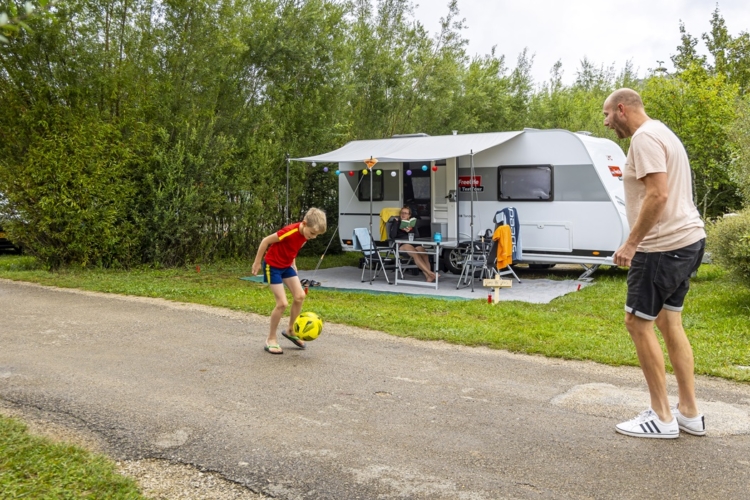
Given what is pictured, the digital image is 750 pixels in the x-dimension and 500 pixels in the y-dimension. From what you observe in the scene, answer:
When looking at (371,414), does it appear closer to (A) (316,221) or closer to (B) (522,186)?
(A) (316,221)

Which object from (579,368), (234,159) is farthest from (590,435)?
(234,159)

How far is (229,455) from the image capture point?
3930 millimetres

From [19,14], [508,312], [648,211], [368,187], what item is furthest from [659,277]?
[368,187]

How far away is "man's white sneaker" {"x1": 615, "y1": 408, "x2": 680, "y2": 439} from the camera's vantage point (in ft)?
13.4

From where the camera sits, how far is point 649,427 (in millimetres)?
4125

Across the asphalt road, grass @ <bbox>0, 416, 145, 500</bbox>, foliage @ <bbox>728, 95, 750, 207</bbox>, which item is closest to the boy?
the asphalt road

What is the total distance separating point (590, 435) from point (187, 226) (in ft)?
33.5

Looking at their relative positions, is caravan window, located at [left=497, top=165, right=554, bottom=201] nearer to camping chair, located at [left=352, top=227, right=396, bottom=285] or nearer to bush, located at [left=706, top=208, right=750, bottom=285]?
camping chair, located at [left=352, top=227, right=396, bottom=285]

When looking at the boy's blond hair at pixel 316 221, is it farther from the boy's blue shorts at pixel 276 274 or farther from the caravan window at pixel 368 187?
the caravan window at pixel 368 187

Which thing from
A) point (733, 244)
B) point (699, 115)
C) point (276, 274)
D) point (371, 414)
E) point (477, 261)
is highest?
point (699, 115)

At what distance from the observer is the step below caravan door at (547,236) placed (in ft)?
39.0

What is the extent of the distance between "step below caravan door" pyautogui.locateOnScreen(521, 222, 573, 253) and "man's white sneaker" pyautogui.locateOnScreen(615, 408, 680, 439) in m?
7.87

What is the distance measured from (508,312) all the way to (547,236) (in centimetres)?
381

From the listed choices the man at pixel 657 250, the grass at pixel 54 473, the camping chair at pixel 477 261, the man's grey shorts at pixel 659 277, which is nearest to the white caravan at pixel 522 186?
the camping chair at pixel 477 261
